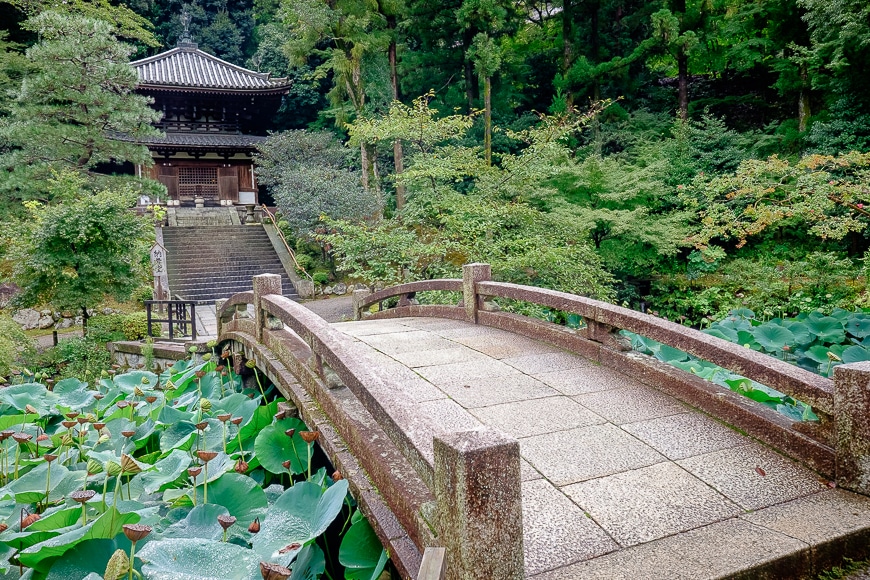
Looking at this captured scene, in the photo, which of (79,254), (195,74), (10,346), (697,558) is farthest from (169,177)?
(697,558)

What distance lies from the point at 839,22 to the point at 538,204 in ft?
23.1

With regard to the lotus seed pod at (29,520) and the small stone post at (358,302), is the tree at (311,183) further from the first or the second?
the lotus seed pod at (29,520)

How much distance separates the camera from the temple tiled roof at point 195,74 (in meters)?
21.3

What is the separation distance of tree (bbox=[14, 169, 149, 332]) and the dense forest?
3.97 metres

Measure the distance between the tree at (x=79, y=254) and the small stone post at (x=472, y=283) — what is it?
284 inches

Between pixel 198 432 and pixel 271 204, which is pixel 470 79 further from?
pixel 198 432

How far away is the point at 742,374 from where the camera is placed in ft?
10.0

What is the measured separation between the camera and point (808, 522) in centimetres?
226

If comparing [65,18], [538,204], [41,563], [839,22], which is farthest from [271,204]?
[41,563]

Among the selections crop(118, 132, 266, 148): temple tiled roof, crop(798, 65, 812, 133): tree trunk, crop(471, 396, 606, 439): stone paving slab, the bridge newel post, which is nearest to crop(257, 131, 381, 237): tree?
crop(118, 132, 266, 148): temple tiled roof

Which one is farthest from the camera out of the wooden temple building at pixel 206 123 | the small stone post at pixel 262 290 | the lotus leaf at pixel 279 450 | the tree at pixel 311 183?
the wooden temple building at pixel 206 123


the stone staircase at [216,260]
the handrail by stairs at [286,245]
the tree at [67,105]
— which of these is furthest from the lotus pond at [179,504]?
the handrail by stairs at [286,245]

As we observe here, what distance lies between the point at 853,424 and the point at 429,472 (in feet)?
6.53

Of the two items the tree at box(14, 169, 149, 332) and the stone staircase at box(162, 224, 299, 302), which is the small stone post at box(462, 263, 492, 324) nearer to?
the tree at box(14, 169, 149, 332)
